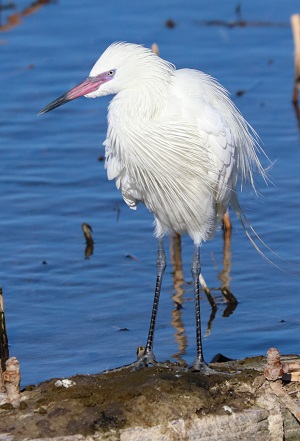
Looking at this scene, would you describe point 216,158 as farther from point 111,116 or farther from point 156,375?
point 156,375

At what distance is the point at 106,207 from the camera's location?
10.9 meters

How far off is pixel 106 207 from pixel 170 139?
369 centimetres

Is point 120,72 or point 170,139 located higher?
point 120,72

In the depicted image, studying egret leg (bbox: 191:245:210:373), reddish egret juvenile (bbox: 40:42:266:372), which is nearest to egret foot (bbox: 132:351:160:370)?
reddish egret juvenile (bbox: 40:42:266:372)

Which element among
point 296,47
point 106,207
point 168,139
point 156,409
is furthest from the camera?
point 296,47

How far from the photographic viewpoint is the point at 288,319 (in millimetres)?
8523

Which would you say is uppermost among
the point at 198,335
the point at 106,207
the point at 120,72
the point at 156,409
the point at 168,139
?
the point at 120,72

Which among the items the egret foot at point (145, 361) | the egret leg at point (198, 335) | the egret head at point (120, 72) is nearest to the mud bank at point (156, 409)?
the egret leg at point (198, 335)

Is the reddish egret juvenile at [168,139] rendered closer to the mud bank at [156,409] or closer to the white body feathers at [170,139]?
the white body feathers at [170,139]

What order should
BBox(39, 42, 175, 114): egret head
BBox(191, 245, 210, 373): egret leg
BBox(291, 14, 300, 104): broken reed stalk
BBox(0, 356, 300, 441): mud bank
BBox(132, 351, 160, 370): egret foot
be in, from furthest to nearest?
BBox(291, 14, 300, 104): broken reed stalk, BBox(132, 351, 160, 370): egret foot, BBox(39, 42, 175, 114): egret head, BBox(191, 245, 210, 373): egret leg, BBox(0, 356, 300, 441): mud bank

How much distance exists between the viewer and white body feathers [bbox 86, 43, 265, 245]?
714 cm

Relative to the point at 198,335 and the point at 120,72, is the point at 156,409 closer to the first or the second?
the point at 198,335

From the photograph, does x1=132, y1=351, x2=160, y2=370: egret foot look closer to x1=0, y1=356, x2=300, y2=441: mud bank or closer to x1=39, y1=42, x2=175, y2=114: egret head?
x1=0, y1=356, x2=300, y2=441: mud bank

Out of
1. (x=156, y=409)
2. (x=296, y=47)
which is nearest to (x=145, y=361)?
(x=156, y=409)
